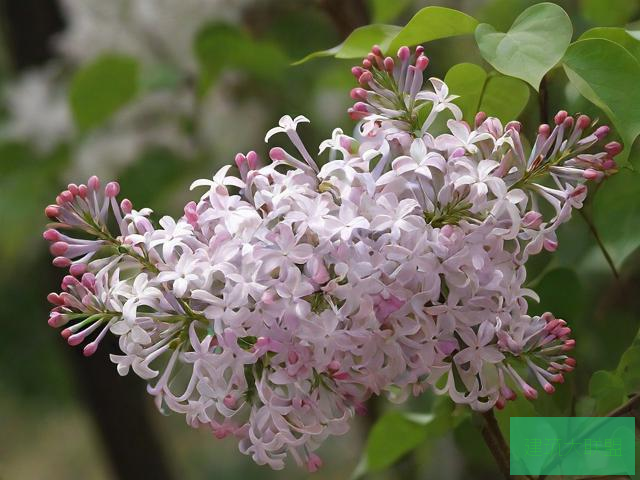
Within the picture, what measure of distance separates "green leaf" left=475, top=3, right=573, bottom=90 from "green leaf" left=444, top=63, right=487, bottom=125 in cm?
2

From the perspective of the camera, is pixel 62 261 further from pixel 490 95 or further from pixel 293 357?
pixel 490 95

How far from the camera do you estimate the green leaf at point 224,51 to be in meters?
0.91

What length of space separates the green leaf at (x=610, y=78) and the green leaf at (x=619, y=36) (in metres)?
0.02

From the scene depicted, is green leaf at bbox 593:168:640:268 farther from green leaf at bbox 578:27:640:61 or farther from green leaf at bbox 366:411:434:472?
green leaf at bbox 366:411:434:472

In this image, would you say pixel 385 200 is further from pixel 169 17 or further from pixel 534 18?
pixel 169 17

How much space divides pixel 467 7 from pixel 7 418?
169 centimetres

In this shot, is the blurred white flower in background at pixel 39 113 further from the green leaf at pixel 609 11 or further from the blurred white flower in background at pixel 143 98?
the green leaf at pixel 609 11

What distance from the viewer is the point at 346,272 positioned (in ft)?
1.17

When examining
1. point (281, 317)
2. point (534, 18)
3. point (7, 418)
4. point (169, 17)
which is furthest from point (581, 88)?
point (7, 418)

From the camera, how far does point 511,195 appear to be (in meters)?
0.37

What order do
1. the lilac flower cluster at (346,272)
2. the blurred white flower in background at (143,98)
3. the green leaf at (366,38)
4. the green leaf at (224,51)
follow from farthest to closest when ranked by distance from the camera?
1. the blurred white flower in background at (143,98)
2. the green leaf at (224,51)
3. the green leaf at (366,38)
4. the lilac flower cluster at (346,272)

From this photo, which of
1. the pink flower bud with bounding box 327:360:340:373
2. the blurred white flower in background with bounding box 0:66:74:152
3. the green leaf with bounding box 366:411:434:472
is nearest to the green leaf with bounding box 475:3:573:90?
the pink flower bud with bounding box 327:360:340:373

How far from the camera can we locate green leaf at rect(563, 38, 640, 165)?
410 mm

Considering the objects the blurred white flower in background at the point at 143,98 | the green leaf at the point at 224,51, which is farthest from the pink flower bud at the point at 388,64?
the blurred white flower in background at the point at 143,98
